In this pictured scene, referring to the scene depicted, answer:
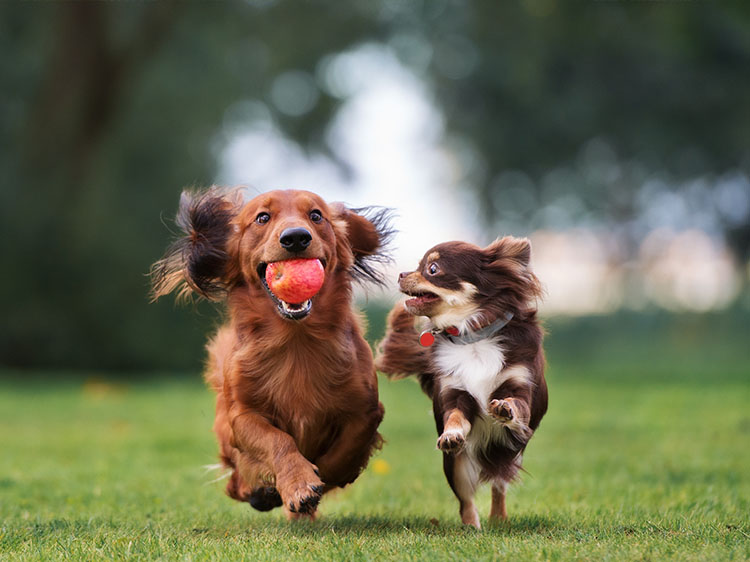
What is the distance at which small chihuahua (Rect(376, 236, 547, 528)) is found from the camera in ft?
13.9

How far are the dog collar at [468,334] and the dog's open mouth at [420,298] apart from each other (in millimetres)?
145

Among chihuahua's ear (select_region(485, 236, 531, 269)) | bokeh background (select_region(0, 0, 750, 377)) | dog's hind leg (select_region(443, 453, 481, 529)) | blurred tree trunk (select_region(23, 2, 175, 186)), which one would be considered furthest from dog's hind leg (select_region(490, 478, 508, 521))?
blurred tree trunk (select_region(23, 2, 175, 186))

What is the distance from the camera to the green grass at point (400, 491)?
12.3ft

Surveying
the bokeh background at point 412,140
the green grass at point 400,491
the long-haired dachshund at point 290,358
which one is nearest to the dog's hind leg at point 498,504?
the green grass at point 400,491

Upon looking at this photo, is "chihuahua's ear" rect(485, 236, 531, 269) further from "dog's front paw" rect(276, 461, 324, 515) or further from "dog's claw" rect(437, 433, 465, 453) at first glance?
"dog's front paw" rect(276, 461, 324, 515)

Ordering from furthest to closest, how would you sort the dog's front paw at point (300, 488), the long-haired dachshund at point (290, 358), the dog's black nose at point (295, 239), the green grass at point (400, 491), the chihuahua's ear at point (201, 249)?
1. the chihuahua's ear at point (201, 249)
2. the long-haired dachshund at point (290, 358)
3. the dog's black nose at point (295, 239)
4. the dog's front paw at point (300, 488)
5. the green grass at point (400, 491)

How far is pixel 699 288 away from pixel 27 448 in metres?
15.7

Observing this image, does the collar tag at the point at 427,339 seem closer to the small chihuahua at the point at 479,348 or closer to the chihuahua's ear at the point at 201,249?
the small chihuahua at the point at 479,348

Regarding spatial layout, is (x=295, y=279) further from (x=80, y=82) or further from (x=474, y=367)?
(x=80, y=82)

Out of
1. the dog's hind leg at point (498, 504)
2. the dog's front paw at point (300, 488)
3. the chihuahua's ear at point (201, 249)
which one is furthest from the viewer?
the chihuahua's ear at point (201, 249)

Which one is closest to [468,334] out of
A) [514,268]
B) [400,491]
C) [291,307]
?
[514,268]

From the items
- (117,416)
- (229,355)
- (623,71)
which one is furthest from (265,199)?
(623,71)

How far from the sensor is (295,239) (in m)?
4.29

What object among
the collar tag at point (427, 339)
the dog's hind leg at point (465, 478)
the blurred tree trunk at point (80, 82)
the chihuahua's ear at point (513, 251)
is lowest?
the dog's hind leg at point (465, 478)
